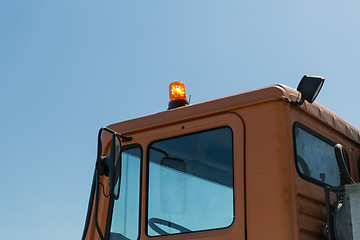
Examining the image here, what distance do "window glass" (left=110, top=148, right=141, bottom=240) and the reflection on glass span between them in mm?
999

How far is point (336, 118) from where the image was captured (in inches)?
135

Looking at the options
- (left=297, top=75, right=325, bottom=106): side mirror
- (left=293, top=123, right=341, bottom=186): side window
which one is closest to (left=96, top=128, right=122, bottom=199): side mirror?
(left=293, top=123, right=341, bottom=186): side window

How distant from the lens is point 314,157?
10.1ft

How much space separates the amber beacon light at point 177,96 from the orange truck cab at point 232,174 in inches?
1.2

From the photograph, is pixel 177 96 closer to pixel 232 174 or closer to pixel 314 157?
pixel 232 174

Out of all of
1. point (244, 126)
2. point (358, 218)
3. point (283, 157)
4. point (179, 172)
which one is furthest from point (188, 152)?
point (358, 218)

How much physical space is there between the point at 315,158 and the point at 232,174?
58 cm

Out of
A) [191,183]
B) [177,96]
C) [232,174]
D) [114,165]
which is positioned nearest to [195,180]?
[191,183]

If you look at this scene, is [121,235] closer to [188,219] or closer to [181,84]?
[188,219]

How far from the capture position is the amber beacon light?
11.2 feet

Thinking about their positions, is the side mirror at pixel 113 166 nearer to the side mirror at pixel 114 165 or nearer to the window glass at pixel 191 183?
the side mirror at pixel 114 165

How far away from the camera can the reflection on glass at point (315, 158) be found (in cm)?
290

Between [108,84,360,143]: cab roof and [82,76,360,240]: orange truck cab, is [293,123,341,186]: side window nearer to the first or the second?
[82,76,360,240]: orange truck cab

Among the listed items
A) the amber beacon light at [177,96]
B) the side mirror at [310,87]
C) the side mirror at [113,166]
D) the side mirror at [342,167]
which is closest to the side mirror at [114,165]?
the side mirror at [113,166]
